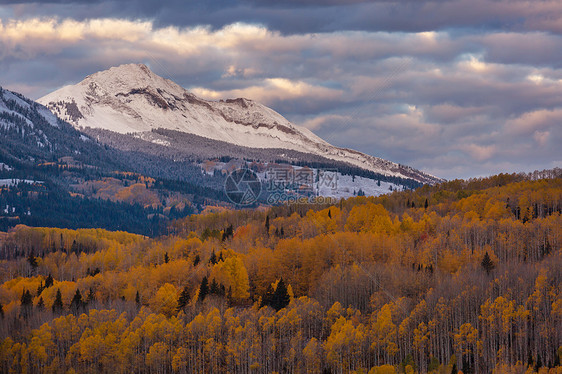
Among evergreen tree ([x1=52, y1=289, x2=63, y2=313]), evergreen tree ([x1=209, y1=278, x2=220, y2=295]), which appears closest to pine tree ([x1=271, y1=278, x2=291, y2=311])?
evergreen tree ([x1=209, y1=278, x2=220, y2=295])

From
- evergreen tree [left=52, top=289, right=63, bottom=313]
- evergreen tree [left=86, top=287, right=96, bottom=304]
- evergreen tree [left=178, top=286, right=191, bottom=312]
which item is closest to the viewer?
evergreen tree [left=52, top=289, right=63, bottom=313]

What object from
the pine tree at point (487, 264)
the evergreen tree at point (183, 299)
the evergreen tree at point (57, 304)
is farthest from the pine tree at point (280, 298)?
the evergreen tree at point (57, 304)

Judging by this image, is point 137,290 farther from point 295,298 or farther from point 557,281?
point 557,281

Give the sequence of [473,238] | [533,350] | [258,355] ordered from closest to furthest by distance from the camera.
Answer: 1. [533,350]
2. [258,355]
3. [473,238]

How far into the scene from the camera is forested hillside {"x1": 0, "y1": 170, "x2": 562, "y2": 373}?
12100 centimetres

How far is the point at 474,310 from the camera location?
436 ft

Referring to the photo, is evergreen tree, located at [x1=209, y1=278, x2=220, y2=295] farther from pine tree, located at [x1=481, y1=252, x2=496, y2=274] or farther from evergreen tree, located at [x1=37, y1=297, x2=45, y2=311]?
pine tree, located at [x1=481, y1=252, x2=496, y2=274]

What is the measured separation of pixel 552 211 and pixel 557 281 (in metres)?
65.2

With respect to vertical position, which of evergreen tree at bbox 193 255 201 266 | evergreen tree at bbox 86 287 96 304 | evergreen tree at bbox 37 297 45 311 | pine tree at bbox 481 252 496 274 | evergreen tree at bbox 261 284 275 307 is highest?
pine tree at bbox 481 252 496 274

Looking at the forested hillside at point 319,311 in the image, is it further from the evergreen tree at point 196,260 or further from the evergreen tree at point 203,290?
the evergreen tree at point 203,290

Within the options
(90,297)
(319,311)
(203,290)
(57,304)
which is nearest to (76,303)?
(57,304)

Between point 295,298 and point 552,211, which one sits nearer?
point 295,298

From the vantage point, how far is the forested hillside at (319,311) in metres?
121

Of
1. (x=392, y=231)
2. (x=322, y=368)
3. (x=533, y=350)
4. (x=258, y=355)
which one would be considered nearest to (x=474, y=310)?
(x=533, y=350)
